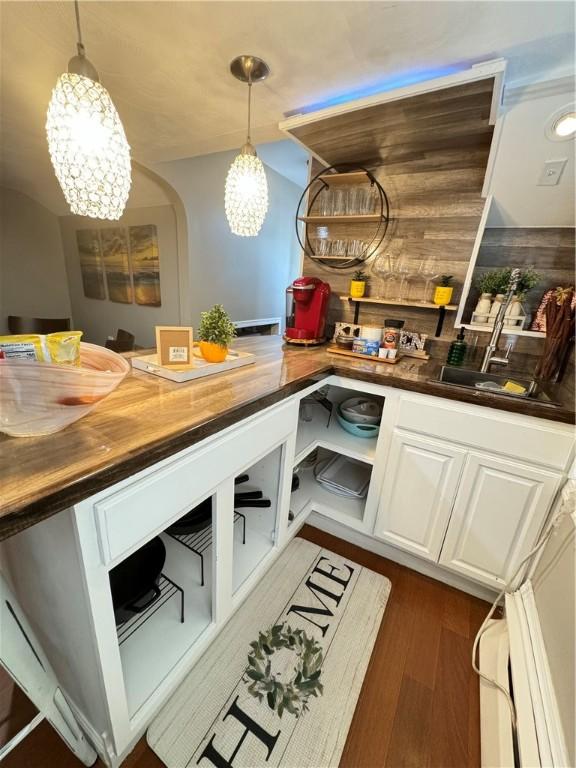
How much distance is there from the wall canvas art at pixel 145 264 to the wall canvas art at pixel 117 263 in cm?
15

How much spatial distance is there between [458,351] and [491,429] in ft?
1.65

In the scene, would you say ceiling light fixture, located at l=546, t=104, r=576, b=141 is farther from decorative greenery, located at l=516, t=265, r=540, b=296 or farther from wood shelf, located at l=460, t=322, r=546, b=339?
wood shelf, located at l=460, t=322, r=546, b=339

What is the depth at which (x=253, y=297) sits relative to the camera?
413 cm

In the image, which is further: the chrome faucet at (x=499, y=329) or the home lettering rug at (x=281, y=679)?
the chrome faucet at (x=499, y=329)

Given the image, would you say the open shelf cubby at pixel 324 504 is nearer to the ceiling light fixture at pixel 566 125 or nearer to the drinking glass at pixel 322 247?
the drinking glass at pixel 322 247

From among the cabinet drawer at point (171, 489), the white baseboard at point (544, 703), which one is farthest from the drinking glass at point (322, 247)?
the white baseboard at point (544, 703)

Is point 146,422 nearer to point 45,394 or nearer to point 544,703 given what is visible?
point 45,394

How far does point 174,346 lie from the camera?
3.46ft

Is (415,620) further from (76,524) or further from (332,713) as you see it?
(76,524)

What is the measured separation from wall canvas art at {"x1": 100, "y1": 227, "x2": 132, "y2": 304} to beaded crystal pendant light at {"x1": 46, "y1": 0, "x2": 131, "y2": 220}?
3135 mm

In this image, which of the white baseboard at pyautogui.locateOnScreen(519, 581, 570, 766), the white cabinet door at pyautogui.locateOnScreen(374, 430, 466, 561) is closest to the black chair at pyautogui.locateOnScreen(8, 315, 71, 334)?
the white cabinet door at pyautogui.locateOnScreen(374, 430, 466, 561)

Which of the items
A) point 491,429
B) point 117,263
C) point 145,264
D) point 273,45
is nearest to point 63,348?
point 273,45

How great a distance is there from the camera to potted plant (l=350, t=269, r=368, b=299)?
5.87ft

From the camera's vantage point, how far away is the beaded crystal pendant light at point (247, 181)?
1.17 metres
